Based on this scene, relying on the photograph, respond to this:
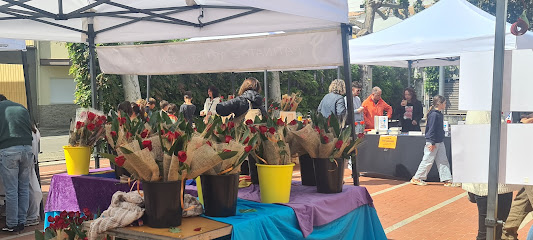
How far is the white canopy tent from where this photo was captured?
463 centimetres

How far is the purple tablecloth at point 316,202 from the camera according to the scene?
316 cm

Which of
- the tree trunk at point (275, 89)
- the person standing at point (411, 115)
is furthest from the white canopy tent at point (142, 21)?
the tree trunk at point (275, 89)

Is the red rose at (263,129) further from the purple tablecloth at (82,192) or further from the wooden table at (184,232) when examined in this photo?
the purple tablecloth at (82,192)

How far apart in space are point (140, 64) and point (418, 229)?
354cm

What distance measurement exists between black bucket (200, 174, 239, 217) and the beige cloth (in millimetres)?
336

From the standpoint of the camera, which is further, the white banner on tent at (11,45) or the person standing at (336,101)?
the person standing at (336,101)

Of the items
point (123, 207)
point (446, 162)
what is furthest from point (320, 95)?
point (123, 207)

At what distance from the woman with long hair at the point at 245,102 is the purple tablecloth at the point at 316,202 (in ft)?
5.82

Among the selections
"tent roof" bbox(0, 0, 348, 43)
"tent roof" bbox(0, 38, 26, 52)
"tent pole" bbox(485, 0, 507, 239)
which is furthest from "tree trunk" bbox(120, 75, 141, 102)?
"tent pole" bbox(485, 0, 507, 239)

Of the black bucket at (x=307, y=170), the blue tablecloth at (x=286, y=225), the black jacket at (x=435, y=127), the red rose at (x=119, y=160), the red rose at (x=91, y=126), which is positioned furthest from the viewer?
the black jacket at (x=435, y=127)

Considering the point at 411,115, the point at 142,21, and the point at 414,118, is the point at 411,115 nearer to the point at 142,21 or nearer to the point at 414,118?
the point at 414,118

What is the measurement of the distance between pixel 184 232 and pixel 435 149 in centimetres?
666

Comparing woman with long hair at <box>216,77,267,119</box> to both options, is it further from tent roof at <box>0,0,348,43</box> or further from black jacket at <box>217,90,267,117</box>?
tent roof at <box>0,0,348,43</box>

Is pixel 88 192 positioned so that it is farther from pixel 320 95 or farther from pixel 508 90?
pixel 320 95
